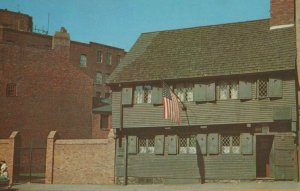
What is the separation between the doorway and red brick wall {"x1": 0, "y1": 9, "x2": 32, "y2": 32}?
138 ft

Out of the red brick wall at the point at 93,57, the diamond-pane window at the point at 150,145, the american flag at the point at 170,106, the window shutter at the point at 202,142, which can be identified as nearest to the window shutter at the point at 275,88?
the window shutter at the point at 202,142

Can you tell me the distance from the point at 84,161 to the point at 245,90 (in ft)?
35.4

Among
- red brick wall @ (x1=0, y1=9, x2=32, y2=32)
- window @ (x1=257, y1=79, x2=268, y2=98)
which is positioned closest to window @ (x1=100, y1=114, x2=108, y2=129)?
window @ (x1=257, y1=79, x2=268, y2=98)

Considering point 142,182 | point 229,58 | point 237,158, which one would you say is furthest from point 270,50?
point 142,182

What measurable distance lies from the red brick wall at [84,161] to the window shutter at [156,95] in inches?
142

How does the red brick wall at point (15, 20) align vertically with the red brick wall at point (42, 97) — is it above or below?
above

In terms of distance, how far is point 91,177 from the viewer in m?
26.5

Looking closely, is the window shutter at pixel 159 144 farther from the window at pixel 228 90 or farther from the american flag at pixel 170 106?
the window at pixel 228 90

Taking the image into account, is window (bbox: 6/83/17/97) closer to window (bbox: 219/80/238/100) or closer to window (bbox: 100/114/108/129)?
window (bbox: 100/114/108/129)

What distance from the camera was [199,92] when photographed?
24469mm

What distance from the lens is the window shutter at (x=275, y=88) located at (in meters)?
22.5

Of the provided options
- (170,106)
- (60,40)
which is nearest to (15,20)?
(60,40)

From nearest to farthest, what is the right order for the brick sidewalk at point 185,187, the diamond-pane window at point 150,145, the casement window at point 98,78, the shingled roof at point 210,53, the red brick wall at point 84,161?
the brick sidewalk at point 185,187 < the shingled roof at point 210,53 < the diamond-pane window at point 150,145 < the red brick wall at point 84,161 < the casement window at point 98,78

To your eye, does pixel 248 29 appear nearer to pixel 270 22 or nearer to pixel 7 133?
pixel 270 22
